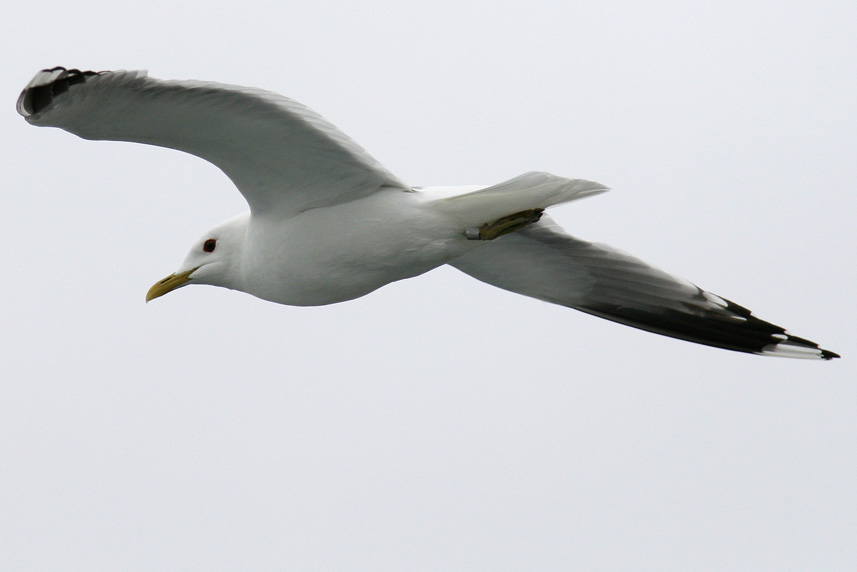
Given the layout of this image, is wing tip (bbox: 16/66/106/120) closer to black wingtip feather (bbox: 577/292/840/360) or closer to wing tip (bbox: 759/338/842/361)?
black wingtip feather (bbox: 577/292/840/360)

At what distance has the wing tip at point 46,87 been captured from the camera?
589 centimetres

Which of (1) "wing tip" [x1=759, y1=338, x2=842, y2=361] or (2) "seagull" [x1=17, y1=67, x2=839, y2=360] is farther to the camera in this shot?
(1) "wing tip" [x1=759, y1=338, x2=842, y2=361]

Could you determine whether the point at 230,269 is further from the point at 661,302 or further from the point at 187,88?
the point at 661,302

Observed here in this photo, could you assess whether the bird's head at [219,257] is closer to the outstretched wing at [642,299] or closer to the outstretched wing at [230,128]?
the outstretched wing at [230,128]

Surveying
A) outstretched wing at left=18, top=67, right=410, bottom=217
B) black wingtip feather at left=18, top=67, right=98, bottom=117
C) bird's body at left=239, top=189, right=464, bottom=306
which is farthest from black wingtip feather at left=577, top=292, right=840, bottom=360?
black wingtip feather at left=18, top=67, right=98, bottom=117

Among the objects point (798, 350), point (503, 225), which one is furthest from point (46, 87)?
point (798, 350)

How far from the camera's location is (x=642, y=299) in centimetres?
834

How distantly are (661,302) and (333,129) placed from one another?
2.81 metres

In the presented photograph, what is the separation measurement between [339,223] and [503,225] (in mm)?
882

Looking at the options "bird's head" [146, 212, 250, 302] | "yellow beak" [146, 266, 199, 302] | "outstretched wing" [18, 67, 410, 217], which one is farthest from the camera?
"yellow beak" [146, 266, 199, 302]

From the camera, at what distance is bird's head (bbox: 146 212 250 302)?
7.54 meters

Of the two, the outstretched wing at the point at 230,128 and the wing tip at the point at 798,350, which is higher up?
the outstretched wing at the point at 230,128

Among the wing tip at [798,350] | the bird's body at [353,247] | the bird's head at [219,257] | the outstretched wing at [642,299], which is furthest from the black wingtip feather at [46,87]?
the wing tip at [798,350]

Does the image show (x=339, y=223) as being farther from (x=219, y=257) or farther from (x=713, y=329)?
(x=713, y=329)
